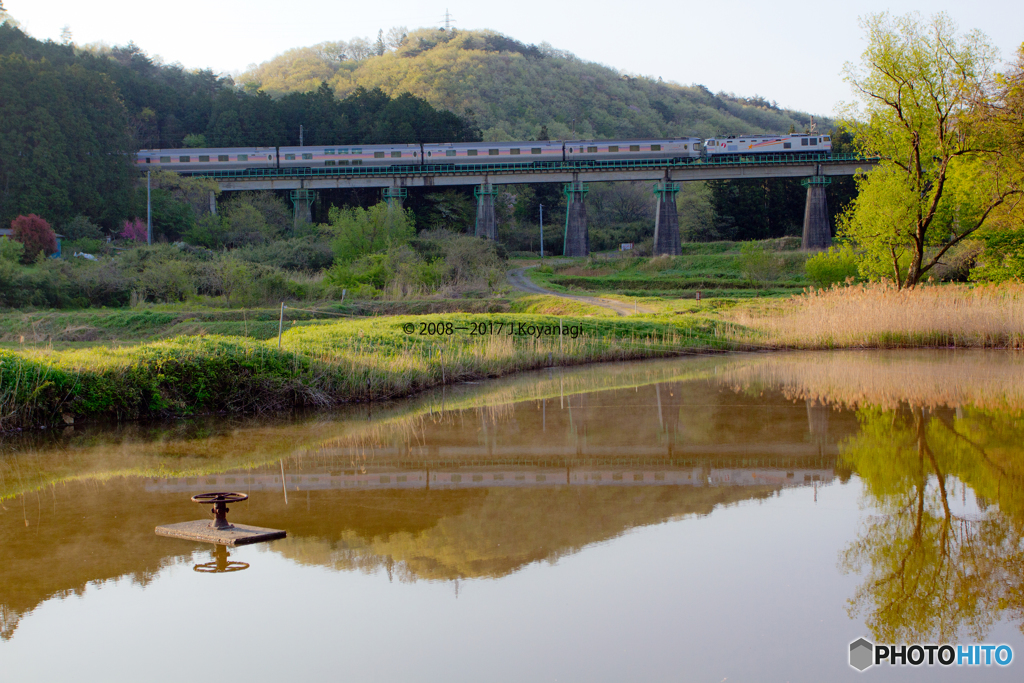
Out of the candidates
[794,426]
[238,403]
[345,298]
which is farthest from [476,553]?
[345,298]

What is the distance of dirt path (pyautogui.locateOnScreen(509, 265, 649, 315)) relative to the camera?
27.7m

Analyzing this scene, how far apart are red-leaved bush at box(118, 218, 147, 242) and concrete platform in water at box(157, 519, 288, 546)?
159 feet

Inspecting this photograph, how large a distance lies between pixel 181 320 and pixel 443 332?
10.5m

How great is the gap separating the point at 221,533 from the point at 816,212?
193 feet

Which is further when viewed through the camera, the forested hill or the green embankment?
the forested hill

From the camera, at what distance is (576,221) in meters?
59.6

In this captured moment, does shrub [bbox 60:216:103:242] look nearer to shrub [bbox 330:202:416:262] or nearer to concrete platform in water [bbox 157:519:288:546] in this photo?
shrub [bbox 330:202:416:262]

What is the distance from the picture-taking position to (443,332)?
56.7ft

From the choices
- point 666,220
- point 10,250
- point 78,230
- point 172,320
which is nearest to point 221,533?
point 172,320

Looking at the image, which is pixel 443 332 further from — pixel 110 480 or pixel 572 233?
pixel 572 233

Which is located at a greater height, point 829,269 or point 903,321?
point 829,269

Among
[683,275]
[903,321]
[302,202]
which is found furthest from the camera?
[302,202]

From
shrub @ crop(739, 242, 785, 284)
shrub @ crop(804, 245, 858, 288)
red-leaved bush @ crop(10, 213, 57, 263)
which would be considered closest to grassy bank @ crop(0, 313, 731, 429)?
shrub @ crop(804, 245, 858, 288)

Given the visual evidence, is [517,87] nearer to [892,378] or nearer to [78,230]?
[78,230]
